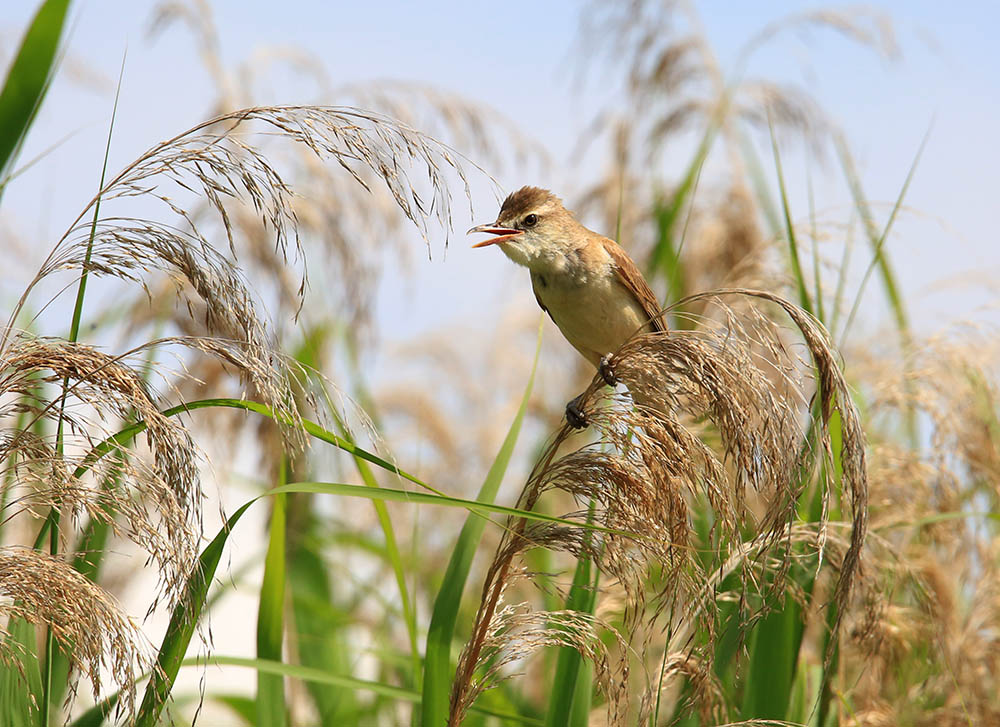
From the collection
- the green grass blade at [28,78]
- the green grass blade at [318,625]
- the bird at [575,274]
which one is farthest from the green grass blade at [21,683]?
the bird at [575,274]

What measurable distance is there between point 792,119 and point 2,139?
3323 millimetres

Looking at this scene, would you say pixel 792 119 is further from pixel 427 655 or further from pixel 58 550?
pixel 58 550

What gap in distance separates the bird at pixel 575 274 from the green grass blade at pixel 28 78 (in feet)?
5.09

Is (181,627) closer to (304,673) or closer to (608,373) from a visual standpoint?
(304,673)

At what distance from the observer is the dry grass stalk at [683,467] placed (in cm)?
156

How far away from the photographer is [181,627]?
4.83 feet

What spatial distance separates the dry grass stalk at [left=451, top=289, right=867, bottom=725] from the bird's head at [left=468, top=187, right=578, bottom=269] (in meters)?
1.49

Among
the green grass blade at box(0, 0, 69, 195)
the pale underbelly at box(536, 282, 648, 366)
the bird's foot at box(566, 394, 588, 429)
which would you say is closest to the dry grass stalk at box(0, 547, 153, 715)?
the green grass blade at box(0, 0, 69, 195)

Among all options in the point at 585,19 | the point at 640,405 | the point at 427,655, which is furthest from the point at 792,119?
the point at 427,655

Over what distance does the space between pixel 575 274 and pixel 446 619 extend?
171cm

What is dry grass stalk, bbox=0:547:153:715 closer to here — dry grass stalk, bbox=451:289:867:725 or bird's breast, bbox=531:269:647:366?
dry grass stalk, bbox=451:289:867:725

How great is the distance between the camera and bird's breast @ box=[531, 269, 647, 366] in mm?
3135

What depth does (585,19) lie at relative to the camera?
438 centimetres

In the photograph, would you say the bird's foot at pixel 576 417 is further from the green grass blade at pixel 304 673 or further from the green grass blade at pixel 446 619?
the green grass blade at pixel 304 673
